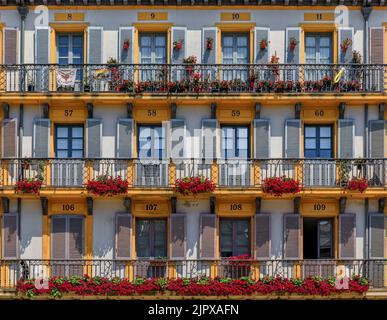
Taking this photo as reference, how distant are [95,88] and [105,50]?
150 cm

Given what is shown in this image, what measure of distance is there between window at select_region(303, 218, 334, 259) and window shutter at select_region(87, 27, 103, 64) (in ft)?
29.0

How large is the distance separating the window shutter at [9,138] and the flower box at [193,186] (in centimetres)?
566

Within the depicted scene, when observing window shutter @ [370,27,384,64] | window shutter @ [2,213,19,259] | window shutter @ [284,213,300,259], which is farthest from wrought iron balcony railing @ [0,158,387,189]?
window shutter @ [370,27,384,64]

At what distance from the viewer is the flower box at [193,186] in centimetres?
2858

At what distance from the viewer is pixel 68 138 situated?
30.2m

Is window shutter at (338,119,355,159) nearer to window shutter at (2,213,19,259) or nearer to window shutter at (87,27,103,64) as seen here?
window shutter at (87,27,103,64)

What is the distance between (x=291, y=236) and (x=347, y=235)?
184 cm

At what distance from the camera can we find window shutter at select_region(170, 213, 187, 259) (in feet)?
96.7

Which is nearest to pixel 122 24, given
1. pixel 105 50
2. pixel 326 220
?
pixel 105 50

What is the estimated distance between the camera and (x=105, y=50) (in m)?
30.2

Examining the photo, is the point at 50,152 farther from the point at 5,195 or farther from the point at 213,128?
the point at 213,128

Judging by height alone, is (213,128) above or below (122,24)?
below

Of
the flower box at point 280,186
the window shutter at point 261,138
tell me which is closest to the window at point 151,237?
the flower box at point 280,186

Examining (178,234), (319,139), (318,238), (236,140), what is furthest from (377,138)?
(178,234)
